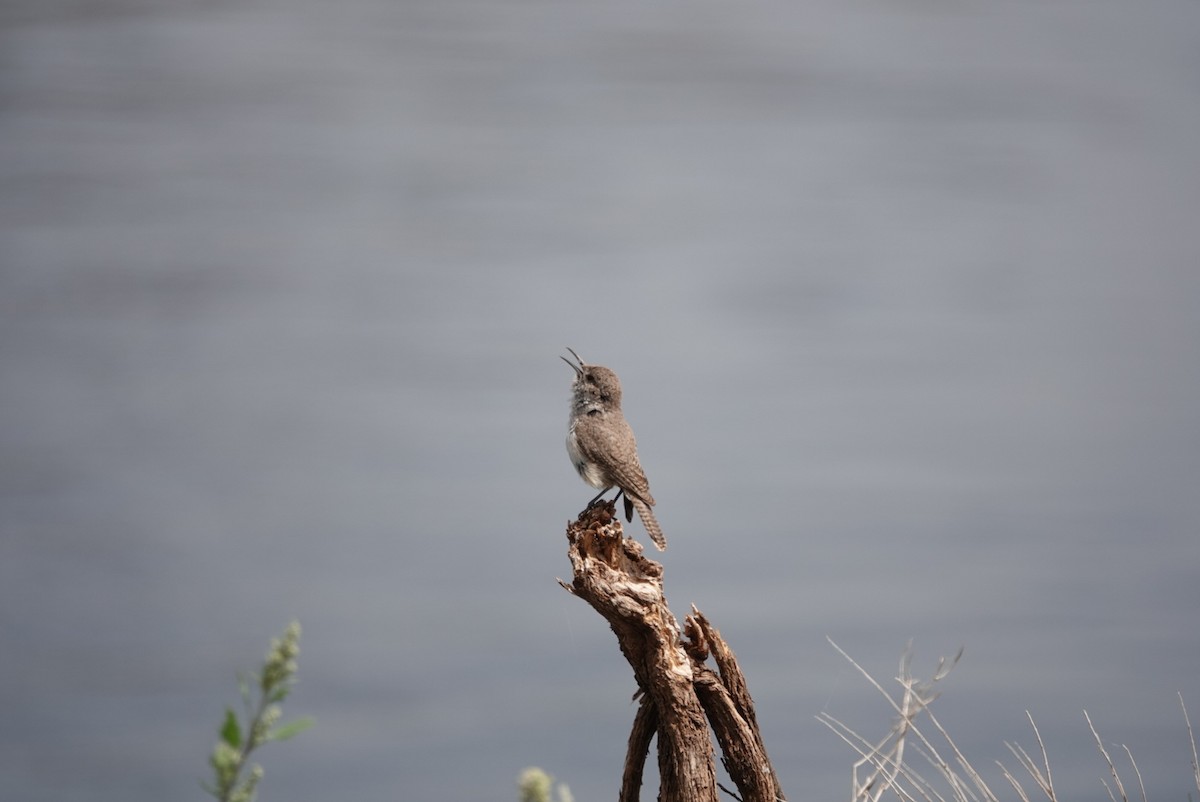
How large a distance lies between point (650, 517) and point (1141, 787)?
1915mm

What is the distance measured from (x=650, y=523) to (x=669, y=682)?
73 centimetres

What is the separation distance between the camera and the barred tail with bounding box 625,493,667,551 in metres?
4.35

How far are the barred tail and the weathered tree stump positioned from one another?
0.26m

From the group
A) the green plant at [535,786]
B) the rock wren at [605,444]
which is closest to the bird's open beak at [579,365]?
the rock wren at [605,444]

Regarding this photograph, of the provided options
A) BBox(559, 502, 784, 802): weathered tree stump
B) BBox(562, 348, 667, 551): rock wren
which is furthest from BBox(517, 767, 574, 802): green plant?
BBox(562, 348, 667, 551): rock wren

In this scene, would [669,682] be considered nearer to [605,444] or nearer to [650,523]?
[650,523]

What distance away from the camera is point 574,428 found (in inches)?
186

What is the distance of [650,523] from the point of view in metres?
4.42

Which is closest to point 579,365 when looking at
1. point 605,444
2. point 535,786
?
point 605,444

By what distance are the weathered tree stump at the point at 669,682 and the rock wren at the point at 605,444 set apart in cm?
33

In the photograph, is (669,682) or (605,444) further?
(605,444)

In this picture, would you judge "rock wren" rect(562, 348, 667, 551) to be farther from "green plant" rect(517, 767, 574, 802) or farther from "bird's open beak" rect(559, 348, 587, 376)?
"green plant" rect(517, 767, 574, 802)

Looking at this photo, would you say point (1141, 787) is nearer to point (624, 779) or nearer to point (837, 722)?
point (837, 722)

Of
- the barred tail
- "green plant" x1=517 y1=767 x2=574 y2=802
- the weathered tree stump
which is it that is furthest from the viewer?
the barred tail
